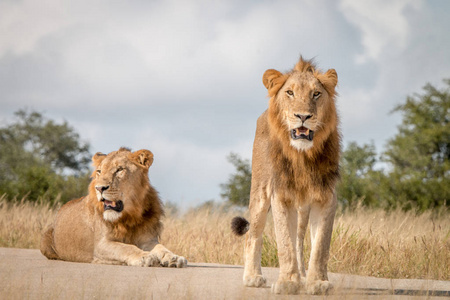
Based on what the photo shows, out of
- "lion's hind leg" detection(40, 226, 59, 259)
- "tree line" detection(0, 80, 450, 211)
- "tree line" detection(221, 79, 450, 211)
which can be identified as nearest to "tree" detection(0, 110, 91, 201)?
"tree line" detection(0, 80, 450, 211)

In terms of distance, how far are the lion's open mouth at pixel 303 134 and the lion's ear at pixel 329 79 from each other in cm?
43

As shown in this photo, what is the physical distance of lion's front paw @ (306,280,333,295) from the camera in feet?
13.5

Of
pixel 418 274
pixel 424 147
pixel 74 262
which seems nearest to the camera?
pixel 418 274

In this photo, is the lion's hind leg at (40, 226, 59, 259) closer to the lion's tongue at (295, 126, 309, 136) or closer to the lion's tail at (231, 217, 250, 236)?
the lion's tail at (231, 217, 250, 236)

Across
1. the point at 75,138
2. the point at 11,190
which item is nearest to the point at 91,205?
the point at 11,190

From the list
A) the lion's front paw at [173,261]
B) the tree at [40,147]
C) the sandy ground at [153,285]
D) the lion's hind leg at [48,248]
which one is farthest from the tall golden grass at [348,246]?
the tree at [40,147]

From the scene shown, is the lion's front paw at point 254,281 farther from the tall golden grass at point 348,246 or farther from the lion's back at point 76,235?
the lion's back at point 76,235

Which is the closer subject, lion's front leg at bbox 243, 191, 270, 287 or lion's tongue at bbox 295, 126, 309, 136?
lion's tongue at bbox 295, 126, 309, 136

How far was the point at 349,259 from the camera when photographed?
258 inches

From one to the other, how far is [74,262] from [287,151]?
3.50 m

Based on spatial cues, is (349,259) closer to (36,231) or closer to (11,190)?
(36,231)

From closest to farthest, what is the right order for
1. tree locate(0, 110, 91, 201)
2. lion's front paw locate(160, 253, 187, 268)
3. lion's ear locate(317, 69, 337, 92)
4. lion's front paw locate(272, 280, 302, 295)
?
1. lion's front paw locate(272, 280, 302, 295)
2. lion's ear locate(317, 69, 337, 92)
3. lion's front paw locate(160, 253, 187, 268)
4. tree locate(0, 110, 91, 201)

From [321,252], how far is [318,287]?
254 millimetres

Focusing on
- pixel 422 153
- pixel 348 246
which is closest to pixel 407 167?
pixel 422 153
